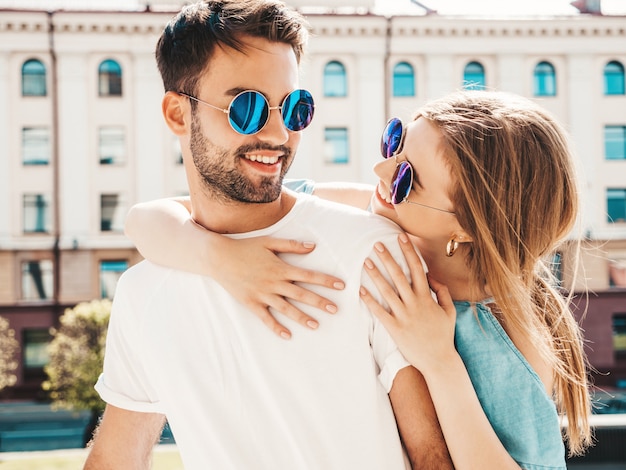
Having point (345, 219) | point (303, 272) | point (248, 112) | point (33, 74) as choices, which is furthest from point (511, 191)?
point (33, 74)

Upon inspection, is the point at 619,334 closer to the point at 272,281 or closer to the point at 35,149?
the point at 35,149

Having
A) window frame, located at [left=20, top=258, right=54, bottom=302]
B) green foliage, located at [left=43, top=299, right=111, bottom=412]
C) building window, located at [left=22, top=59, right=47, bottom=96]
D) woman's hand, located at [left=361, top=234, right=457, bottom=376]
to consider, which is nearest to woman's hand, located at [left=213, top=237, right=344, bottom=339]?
woman's hand, located at [left=361, top=234, right=457, bottom=376]

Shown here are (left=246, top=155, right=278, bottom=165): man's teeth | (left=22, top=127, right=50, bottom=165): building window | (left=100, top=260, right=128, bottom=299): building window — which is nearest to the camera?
(left=246, top=155, right=278, bottom=165): man's teeth

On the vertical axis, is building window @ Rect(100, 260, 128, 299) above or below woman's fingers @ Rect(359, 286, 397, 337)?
below

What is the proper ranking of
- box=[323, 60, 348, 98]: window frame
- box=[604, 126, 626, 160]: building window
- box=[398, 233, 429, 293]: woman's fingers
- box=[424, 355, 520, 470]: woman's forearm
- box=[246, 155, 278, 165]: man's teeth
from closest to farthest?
box=[424, 355, 520, 470]: woman's forearm, box=[398, 233, 429, 293]: woman's fingers, box=[246, 155, 278, 165]: man's teeth, box=[323, 60, 348, 98]: window frame, box=[604, 126, 626, 160]: building window

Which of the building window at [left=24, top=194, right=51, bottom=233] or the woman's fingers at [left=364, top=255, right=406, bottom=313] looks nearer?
the woman's fingers at [left=364, top=255, right=406, bottom=313]

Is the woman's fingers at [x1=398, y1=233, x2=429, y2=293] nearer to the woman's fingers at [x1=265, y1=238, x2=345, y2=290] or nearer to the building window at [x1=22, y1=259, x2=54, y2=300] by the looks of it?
the woman's fingers at [x1=265, y1=238, x2=345, y2=290]

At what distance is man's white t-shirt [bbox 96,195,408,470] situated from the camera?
1.69 meters

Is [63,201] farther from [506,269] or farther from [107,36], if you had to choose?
[506,269]

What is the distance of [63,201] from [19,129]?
2733 mm

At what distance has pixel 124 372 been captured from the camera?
6.65 ft

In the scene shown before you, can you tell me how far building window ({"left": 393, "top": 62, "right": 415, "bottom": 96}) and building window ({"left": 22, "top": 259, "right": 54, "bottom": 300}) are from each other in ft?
41.2

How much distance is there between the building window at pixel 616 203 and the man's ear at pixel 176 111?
25589 millimetres

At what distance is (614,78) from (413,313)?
90.7 feet
